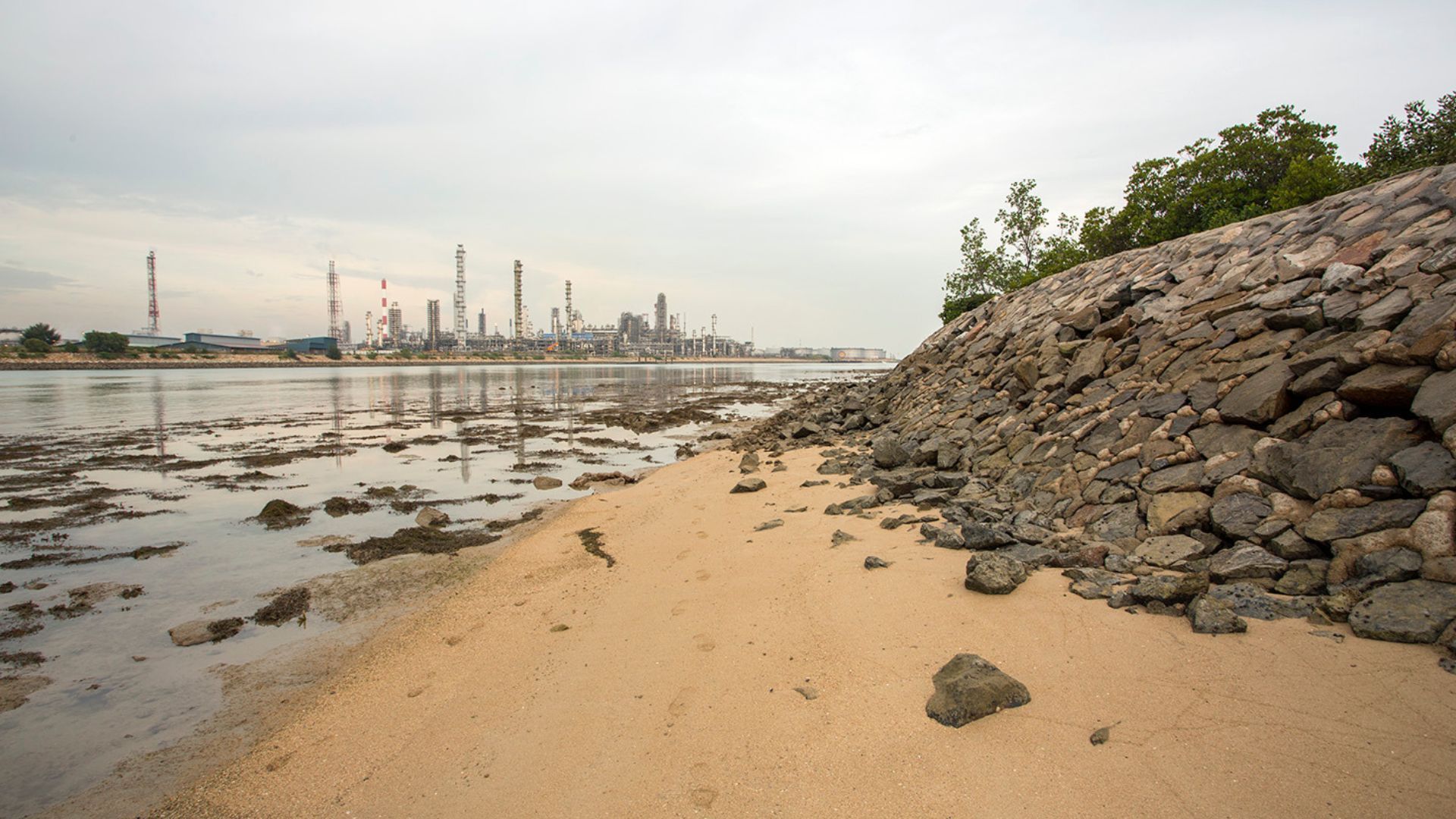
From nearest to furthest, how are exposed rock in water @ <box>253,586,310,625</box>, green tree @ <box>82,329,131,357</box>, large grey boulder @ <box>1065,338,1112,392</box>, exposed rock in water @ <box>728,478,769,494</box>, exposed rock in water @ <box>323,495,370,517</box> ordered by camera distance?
exposed rock in water @ <box>253,586,310,625</box> → large grey boulder @ <box>1065,338,1112,392</box> → exposed rock in water @ <box>728,478,769,494</box> → exposed rock in water @ <box>323,495,370,517</box> → green tree @ <box>82,329,131,357</box>

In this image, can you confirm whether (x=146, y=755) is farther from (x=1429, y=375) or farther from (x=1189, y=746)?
(x=1429, y=375)

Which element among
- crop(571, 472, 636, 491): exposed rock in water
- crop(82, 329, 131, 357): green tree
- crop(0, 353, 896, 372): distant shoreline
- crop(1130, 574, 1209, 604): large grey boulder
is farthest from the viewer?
crop(82, 329, 131, 357): green tree

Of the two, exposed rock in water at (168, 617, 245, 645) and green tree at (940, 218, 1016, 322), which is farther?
green tree at (940, 218, 1016, 322)

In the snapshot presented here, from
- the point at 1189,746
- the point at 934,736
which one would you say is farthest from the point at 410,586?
the point at 1189,746

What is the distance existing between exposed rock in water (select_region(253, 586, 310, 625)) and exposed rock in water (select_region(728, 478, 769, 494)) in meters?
7.13

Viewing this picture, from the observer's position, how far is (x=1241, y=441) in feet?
21.5

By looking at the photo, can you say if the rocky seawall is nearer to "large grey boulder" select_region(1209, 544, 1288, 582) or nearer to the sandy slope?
"large grey boulder" select_region(1209, 544, 1288, 582)

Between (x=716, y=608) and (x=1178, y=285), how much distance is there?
10.7 meters

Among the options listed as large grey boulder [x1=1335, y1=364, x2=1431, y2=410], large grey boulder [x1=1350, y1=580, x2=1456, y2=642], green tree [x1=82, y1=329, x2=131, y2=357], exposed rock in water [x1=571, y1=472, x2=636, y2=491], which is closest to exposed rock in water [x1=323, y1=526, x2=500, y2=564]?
exposed rock in water [x1=571, y1=472, x2=636, y2=491]

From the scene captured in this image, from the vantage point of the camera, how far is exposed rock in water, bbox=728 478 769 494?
11.7 meters

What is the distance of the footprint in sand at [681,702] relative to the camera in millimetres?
4508

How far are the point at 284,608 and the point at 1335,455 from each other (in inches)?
464

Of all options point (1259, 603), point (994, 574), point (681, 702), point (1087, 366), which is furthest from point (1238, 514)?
point (681, 702)

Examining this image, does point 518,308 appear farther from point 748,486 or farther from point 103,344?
point 748,486
